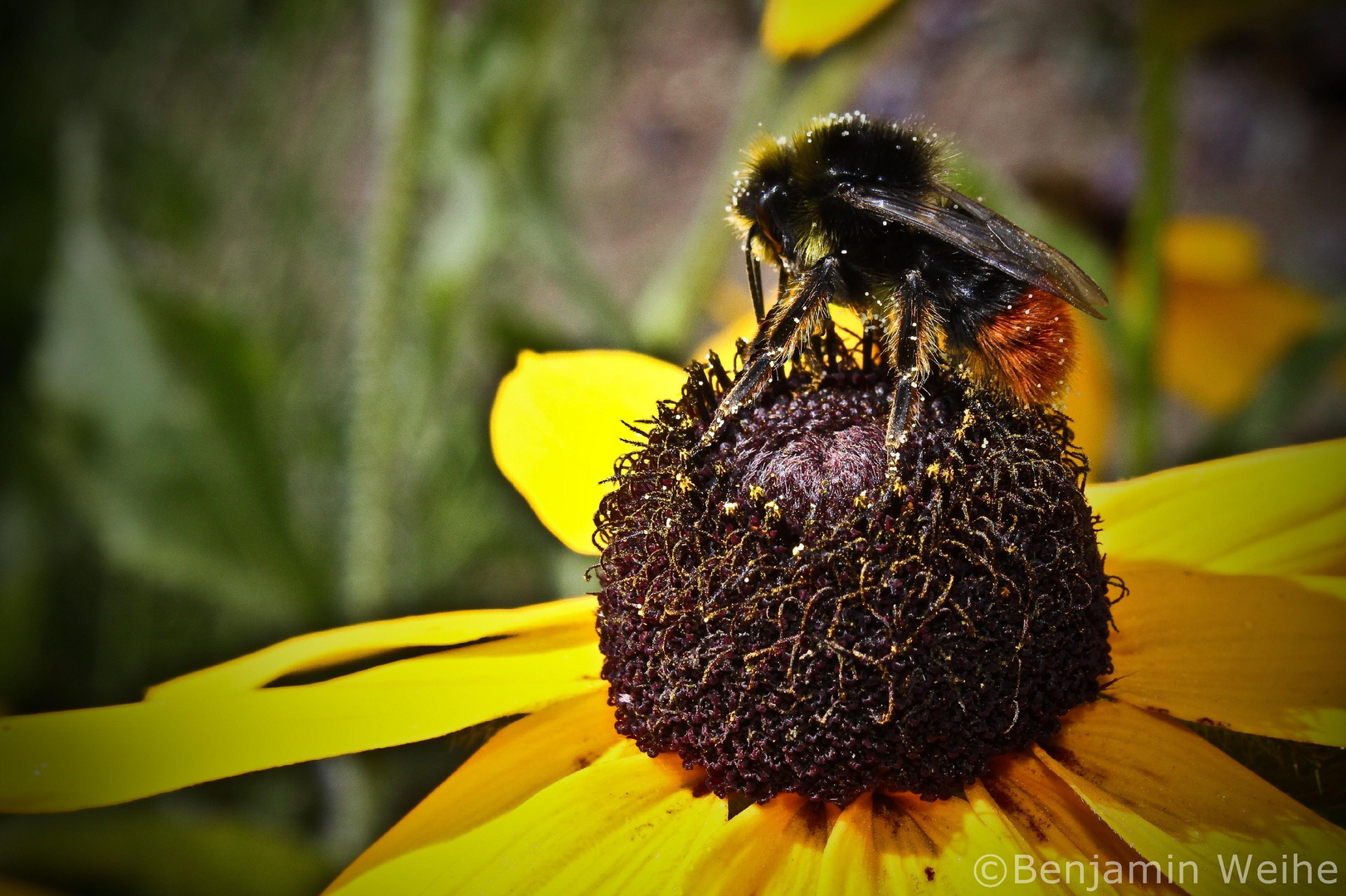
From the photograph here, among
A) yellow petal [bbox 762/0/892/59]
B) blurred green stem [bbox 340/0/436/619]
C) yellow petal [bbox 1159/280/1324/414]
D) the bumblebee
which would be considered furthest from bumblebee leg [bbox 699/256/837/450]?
yellow petal [bbox 1159/280/1324/414]

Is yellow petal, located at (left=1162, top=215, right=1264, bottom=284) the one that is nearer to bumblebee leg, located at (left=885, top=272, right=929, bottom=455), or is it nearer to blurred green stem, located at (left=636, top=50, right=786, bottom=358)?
blurred green stem, located at (left=636, top=50, right=786, bottom=358)

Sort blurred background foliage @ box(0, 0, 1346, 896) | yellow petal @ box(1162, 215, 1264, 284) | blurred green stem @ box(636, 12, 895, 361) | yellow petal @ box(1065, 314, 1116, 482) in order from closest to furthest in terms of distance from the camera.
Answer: yellow petal @ box(1065, 314, 1116, 482) < blurred background foliage @ box(0, 0, 1346, 896) < blurred green stem @ box(636, 12, 895, 361) < yellow petal @ box(1162, 215, 1264, 284)

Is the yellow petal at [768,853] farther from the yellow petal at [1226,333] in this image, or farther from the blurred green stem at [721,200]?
the yellow petal at [1226,333]

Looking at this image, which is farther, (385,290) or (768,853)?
(385,290)

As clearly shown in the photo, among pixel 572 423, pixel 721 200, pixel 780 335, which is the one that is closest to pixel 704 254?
pixel 721 200

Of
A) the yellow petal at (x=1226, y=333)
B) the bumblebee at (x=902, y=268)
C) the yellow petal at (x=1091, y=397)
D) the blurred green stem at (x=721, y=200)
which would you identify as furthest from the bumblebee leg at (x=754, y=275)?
the yellow petal at (x=1226, y=333)

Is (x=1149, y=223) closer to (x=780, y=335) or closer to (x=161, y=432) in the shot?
(x=780, y=335)
